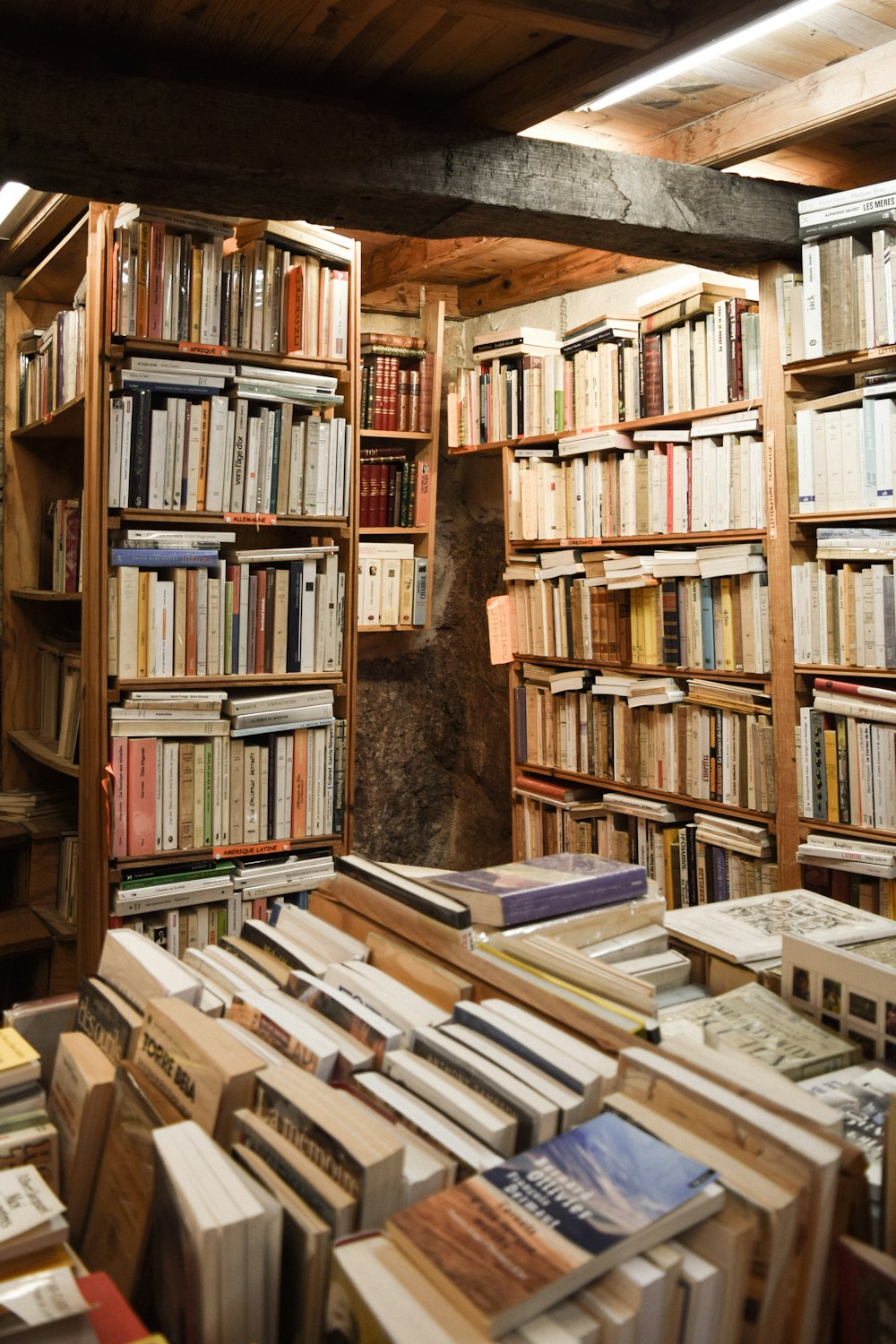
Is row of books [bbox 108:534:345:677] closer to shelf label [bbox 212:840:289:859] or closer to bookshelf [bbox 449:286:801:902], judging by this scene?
shelf label [bbox 212:840:289:859]

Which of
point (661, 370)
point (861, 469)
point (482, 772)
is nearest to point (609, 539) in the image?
point (661, 370)

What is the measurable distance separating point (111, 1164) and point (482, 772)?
376 cm

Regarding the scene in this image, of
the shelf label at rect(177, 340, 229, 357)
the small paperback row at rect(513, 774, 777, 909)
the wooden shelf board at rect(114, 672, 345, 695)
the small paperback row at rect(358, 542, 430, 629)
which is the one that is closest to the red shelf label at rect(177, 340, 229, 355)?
the shelf label at rect(177, 340, 229, 357)

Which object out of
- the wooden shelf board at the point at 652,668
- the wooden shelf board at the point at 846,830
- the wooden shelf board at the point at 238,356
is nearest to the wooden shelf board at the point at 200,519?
the wooden shelf board at the point at 238,356

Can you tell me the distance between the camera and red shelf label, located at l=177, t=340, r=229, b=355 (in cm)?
287

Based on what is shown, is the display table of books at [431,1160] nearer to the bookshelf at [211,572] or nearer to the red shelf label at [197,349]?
the bookshelf at [211,572]

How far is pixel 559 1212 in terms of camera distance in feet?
2.69

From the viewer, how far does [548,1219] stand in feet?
2.66

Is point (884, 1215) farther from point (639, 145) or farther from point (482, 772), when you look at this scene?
point (482, 772)

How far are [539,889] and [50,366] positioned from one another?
2.98 metres

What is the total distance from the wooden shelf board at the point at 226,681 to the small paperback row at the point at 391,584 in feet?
3.12

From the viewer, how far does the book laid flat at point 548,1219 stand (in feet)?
2.47

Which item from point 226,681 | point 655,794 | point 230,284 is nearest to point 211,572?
point 226,681

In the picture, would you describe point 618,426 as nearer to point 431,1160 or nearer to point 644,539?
point 644,539
